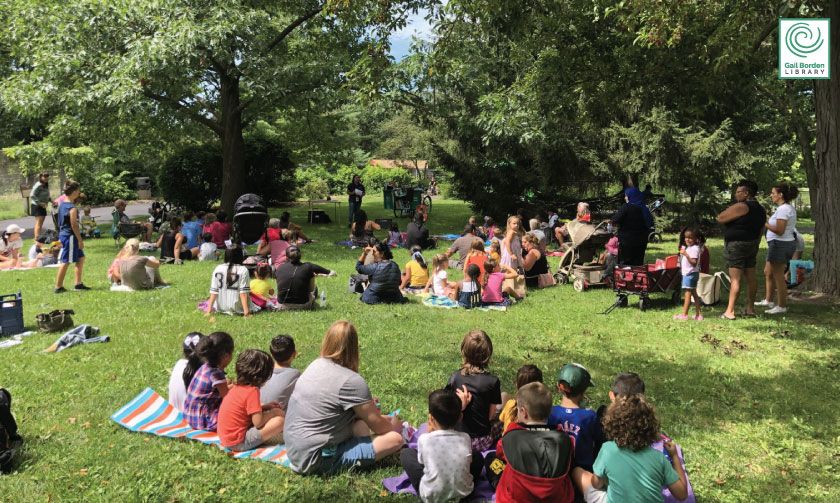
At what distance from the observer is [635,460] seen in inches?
128

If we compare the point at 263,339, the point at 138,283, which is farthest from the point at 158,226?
the point at 263,339

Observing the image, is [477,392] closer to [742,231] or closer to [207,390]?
[207,390]

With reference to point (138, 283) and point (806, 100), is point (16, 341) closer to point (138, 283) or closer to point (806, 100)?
point (138, 283)

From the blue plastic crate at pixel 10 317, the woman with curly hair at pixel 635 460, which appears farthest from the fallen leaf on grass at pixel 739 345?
the blue plastic crate at pixel 10 317

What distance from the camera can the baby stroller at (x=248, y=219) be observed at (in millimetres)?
14047

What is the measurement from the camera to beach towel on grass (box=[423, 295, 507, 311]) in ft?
30.9

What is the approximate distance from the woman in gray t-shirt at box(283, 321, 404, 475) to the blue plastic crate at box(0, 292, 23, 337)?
5226 mm

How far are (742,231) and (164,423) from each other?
742 cm

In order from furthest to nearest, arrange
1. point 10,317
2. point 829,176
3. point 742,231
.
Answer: point 829,176 → point 742,231 → point 10,317

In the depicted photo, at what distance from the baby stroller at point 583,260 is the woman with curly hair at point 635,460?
768 cm

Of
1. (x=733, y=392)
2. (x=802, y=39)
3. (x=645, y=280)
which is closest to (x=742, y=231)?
(x=645, y=280)

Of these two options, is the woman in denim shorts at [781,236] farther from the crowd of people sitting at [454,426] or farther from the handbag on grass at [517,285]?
A: the crowd of people sitting at [454,426]

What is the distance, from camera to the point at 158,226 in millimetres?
19172

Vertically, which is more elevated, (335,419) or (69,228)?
(69,228)
